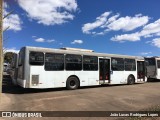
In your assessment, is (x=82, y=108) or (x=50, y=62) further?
(x=50, y=62)

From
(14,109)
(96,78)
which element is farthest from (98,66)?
(14,109)

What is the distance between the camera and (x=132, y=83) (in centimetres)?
2028

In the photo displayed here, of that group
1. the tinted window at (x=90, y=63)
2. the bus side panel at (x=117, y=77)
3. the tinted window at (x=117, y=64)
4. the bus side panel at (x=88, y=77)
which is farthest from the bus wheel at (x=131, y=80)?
the tinted window at (x=90, y=63)

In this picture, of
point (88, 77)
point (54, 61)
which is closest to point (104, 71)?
point (88, 77)

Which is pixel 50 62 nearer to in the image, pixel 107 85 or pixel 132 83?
pixel 107 85

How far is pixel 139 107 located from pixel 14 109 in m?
5.39

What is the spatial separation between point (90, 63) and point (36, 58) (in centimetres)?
465

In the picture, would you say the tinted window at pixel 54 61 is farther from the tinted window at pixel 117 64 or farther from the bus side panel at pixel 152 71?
the bus side panel at pixel 152 71

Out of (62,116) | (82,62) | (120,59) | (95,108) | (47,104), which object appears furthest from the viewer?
(120,59)

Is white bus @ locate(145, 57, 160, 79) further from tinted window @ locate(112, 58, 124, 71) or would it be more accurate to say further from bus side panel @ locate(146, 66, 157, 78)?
tinted window @ locate(112, 58, 124, 71)

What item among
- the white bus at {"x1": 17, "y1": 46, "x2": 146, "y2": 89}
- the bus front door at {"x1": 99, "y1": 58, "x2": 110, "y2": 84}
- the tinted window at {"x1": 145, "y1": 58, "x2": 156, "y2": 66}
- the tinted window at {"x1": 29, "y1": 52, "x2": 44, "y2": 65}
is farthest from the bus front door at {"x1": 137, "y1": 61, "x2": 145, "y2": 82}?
the tinted window at {"x1": 29, "y1": 52, "x2": 44, "y2": 65}

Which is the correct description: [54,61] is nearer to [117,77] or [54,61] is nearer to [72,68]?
[72,68]

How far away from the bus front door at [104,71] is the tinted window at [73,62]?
2189 millimetres

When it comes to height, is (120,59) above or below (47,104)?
above
